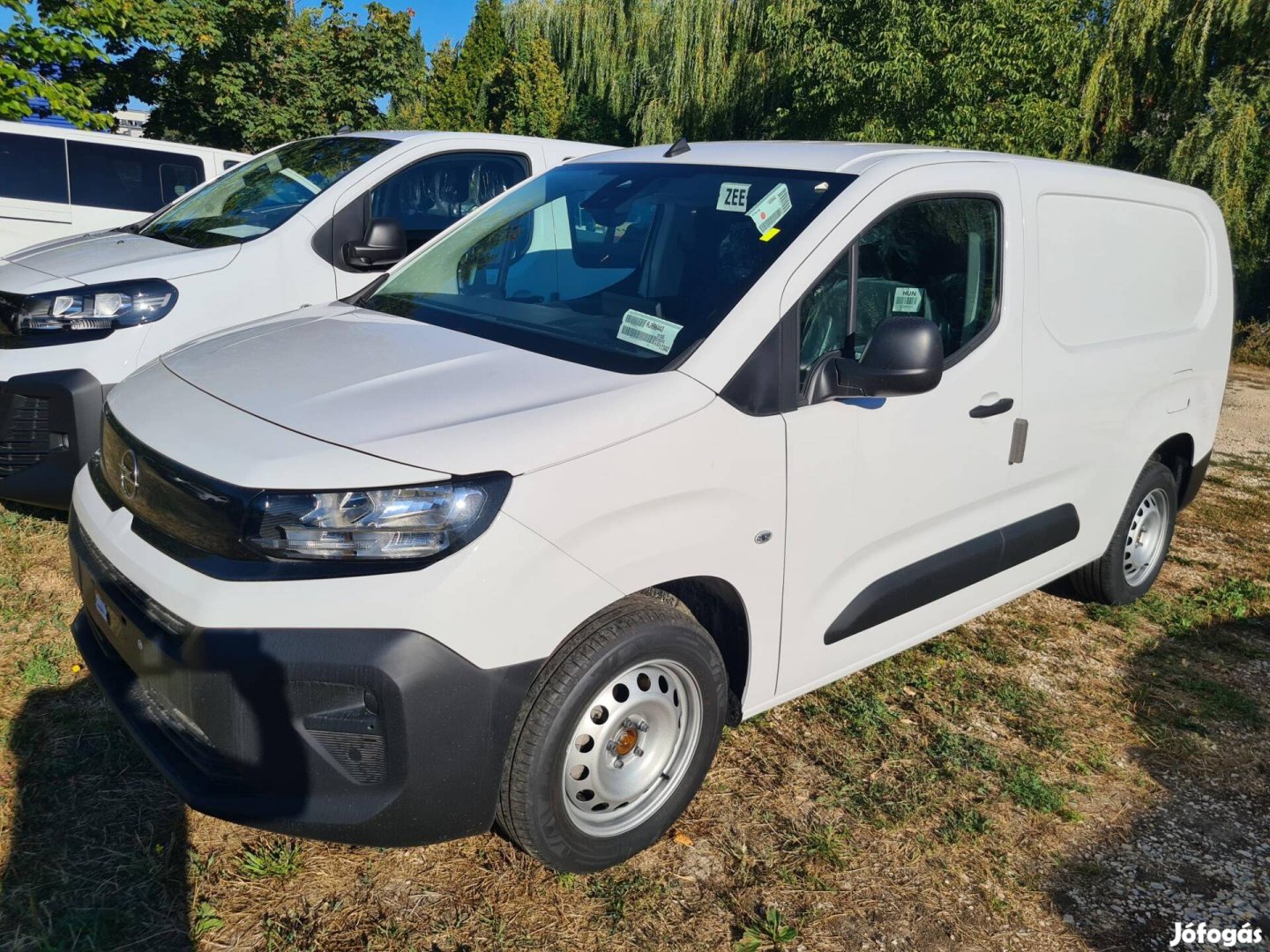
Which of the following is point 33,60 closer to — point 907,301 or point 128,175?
point 128,175

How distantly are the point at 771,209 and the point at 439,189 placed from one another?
333 cm

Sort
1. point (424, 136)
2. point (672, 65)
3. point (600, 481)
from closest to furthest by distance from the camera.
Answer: point (600, 481)
point (424, 136)
point (672, 65)

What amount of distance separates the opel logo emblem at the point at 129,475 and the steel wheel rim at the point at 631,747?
1.28 metres

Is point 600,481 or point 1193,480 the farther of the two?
point 1193,480

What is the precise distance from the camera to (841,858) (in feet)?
9.43

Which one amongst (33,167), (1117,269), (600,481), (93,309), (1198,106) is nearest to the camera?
(600,481)

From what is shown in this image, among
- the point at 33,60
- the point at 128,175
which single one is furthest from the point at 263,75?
the point at 128,175

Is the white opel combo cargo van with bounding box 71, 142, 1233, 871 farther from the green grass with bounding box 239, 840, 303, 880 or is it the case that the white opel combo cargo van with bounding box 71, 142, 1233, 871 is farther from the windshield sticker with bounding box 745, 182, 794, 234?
the green grass with bounding box 239, 840, 303, 880

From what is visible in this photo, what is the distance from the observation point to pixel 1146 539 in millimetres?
4727

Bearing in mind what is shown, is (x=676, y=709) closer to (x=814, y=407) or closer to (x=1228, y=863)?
(x=814, y=407)

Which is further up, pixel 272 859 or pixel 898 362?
pixel 898 362

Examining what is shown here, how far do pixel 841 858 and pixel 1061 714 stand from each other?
1412 mm

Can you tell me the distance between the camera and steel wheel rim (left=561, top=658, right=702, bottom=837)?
2.55 meters

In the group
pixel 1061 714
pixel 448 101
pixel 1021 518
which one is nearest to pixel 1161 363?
pixel 1021 518
